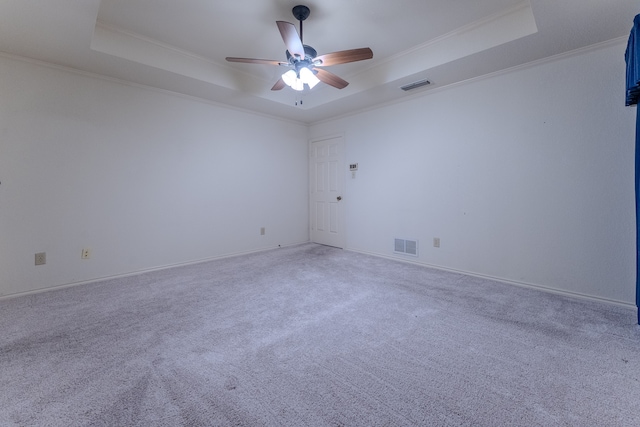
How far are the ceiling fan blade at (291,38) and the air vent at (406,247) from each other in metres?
2.78

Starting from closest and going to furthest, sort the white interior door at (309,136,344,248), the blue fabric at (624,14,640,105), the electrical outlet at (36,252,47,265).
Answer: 1. the blue fabric at (624,14,640,105)
2. the electrical outlet at (36,252,47,265)
3. the white interior door at (309,136,344,248)

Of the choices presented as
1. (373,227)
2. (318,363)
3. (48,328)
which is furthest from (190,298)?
(373,227)

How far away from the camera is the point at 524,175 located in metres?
2.95

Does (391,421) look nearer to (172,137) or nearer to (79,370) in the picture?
(79,370)

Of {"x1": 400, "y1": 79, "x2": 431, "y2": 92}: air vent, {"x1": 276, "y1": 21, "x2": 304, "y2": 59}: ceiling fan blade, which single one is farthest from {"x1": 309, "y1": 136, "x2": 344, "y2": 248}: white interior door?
{"x1": 276, "y1": 21, "x2": 304, "y2": 59}: ceiling fan blade

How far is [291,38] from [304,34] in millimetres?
832

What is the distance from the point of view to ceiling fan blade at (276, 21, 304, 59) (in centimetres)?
202

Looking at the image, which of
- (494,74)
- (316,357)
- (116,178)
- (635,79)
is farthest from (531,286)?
(116,178)

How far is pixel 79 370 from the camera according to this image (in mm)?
1599

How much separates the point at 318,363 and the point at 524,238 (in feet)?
8.71

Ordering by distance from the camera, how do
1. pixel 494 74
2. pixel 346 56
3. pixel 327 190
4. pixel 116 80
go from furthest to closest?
pixel 327 190
pixel 116 80
pixel 494 74
pixel 346 56

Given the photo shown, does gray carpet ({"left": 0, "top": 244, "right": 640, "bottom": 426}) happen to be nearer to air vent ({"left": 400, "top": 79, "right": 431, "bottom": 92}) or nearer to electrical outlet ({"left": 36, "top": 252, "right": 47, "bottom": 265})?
electrical outlet ({"left": 36, "top": 252, "right": 47, "bottom": 265})

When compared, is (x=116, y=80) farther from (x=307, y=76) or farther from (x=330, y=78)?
(x=330, y=78)

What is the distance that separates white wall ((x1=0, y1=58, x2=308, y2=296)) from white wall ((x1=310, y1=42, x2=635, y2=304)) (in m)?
2.30
